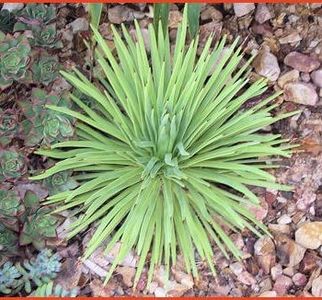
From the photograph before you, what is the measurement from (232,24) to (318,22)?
32 cm

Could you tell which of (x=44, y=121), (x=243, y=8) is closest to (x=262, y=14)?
(x=243, y=8)

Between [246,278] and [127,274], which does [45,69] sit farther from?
[246,278]

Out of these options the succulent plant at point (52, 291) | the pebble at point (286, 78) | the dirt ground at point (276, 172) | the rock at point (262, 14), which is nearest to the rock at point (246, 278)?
the dirt ground at point (276, 172)

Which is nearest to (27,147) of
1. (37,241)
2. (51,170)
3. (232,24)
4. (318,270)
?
(51,170)

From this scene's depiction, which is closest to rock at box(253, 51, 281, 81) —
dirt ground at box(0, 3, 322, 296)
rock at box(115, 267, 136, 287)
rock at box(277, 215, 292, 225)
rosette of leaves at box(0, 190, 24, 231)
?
dirt ground at box(0, 3, 322, 296)

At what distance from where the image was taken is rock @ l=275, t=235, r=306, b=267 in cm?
226

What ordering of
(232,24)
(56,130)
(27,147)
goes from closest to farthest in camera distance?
(56,130) < (27,147) < (232,24)

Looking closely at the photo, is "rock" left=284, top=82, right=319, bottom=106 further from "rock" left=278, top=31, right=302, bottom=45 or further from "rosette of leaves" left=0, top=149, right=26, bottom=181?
"rosette of leaves" left=0, top=149, right=26, bottom=181

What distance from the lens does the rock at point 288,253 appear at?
2258 mm

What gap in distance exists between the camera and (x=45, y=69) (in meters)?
2.18

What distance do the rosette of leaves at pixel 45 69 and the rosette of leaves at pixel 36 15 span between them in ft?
0.42

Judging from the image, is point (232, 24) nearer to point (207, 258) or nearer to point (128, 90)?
point (128, 90)

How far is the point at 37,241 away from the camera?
2.18 metres

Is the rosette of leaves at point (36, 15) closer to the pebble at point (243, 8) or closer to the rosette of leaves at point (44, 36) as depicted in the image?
the rosette of leaves at point (44, 36)
